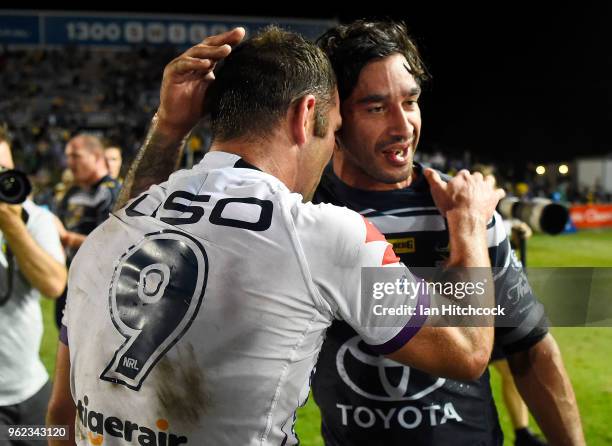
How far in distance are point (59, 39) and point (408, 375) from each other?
23.8 m

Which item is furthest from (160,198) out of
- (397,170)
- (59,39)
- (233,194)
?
(59,39)

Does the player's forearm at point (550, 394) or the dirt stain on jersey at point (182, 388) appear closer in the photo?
the dirt stain on jersey at point (182, 388)

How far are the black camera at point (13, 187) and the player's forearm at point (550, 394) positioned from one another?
175cm

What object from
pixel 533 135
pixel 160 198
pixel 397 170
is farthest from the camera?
pixel 533 135

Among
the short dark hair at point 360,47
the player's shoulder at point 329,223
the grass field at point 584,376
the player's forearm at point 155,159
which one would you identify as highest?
the short dark hair at point 360,47

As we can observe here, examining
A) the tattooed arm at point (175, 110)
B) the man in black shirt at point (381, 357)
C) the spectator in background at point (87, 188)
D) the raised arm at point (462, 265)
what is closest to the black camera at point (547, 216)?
the man in black shirt at point (381, 357)

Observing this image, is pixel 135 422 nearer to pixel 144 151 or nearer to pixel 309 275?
pixel 309 275

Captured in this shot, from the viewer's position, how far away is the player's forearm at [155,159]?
1768 millimetres

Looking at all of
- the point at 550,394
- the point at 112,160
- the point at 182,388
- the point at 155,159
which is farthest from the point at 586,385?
the point at 112,160

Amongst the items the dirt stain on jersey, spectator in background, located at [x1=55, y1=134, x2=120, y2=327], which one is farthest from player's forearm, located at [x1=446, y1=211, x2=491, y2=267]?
spectator in background, located at [x1=55, y1=134, x2=120, y2=327]

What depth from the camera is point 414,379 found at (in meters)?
1.73

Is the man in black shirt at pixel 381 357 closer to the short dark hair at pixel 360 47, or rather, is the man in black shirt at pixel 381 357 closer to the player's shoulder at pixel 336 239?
the short dark hair at pixel 360 47

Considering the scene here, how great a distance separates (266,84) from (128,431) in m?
0.75

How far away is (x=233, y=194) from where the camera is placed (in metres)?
1.19
